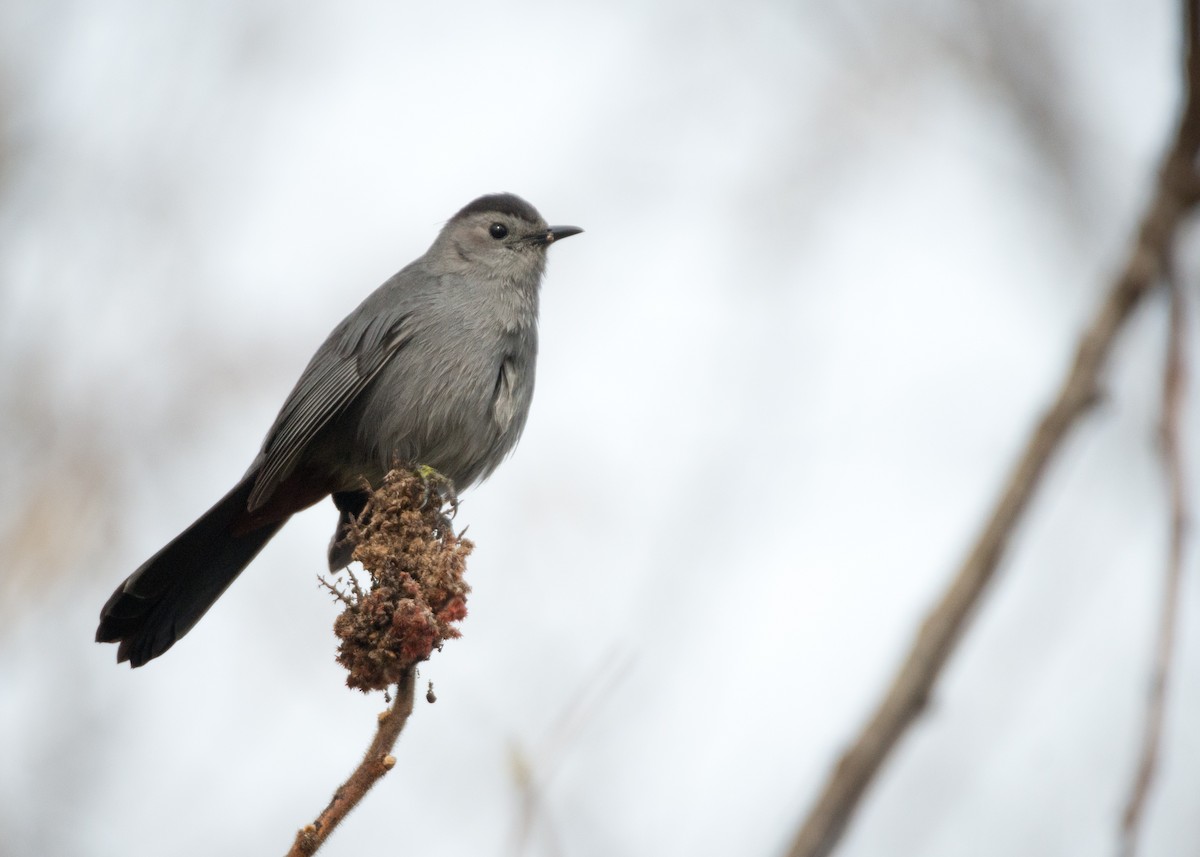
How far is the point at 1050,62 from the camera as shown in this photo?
4957mm

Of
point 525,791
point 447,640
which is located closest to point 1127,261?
point 525,791

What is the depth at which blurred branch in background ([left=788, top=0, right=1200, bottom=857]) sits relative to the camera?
1.27m

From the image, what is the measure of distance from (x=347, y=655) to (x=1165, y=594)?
176cm

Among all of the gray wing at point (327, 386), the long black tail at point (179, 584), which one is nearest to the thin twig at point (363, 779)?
the long black tail at point (179, 584)

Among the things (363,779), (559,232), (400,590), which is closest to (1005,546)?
(363,779)

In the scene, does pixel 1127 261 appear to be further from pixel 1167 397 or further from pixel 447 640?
pixel 447 640

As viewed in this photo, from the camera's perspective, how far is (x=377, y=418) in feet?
14.3

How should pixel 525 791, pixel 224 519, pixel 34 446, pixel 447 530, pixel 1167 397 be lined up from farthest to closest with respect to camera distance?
pixel 34 446 < pixel 224 519 < pixel 447 530 < pixel 525 791 < pixel 1167 397

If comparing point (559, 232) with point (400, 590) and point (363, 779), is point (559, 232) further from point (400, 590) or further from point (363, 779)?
point (363, 779)

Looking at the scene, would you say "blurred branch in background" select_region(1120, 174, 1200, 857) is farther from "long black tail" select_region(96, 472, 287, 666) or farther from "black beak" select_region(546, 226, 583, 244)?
"black beak" select_region(546, 226, 583, 244)

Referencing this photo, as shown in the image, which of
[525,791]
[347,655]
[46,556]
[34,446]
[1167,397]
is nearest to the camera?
[1167,397]

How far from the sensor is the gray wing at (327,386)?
14.0 ft

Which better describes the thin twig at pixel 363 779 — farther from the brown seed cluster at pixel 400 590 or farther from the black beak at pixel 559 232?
the black beak at pixel 559 232

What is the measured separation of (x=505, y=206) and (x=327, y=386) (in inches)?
56.8
